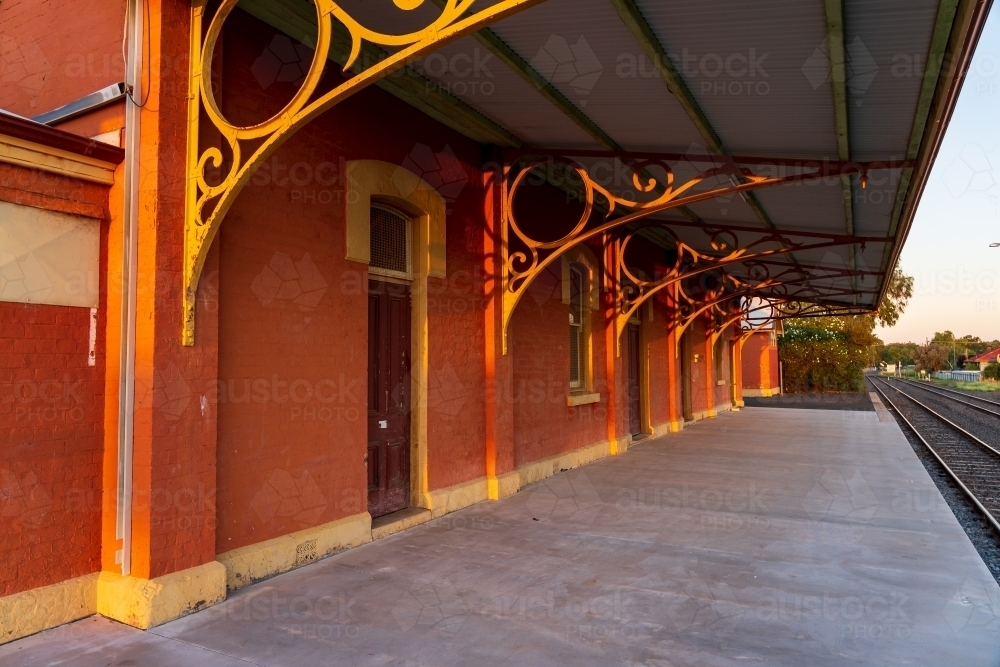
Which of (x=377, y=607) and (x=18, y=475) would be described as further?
(x=377, y=607)

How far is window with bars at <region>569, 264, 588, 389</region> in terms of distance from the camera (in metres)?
10.3

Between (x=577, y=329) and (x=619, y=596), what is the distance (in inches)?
253

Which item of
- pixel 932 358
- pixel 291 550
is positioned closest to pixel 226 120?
pixel 291 550

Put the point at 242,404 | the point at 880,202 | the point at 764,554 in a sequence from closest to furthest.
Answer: the point at 242,404
the point at 764,554
the point at 880,202

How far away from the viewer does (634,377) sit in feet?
44.4

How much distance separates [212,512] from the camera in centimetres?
424

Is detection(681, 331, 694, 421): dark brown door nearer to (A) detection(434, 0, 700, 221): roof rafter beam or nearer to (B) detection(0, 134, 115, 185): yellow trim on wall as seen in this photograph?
(A) detection(434, 0, 700, 221): roof rafter beam

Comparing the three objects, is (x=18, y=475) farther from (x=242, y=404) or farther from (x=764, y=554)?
(x=764, y=554)

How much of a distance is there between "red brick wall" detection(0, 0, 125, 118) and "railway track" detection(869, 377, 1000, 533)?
9.64 meters

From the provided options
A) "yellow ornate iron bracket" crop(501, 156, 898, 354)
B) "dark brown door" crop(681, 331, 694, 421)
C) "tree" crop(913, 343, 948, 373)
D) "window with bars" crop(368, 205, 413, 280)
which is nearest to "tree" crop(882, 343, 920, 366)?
"tree" crop(913, 343, 948, 373)

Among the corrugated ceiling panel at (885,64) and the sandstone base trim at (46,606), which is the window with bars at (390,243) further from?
the corrugated ceiling panel at (885,64)

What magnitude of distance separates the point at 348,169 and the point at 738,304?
1827 centimetres

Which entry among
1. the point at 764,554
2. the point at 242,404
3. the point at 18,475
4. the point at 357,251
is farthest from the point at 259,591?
the point at 764,554

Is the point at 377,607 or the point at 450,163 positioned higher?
the point at 450,163
